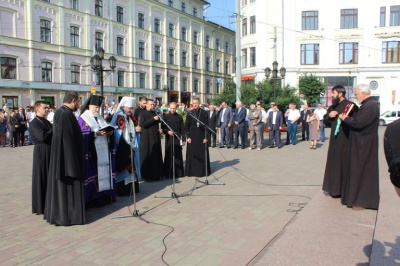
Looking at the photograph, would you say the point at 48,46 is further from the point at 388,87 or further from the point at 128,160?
the point at 388,87

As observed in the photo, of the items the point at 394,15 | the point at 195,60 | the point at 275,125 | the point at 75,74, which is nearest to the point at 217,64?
the point at 195,60

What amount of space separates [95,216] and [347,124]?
422 cm

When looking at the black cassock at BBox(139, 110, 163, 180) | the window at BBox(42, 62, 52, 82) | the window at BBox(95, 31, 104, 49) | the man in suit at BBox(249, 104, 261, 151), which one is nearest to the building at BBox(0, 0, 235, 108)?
the window at BBox(42, 62, 52, 82)

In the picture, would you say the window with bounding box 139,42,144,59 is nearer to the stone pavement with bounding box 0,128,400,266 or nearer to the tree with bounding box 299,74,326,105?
the tree with bounding box 299,74,326,105

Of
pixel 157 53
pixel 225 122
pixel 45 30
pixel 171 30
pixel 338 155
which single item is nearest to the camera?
pixel 338 155

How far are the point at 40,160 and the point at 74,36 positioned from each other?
32.0m

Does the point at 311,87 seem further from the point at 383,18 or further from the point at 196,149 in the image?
the point at 196,149

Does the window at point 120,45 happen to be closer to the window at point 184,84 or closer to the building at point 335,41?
the window at point 184,84

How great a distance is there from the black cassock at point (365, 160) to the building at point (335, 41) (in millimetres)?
34201

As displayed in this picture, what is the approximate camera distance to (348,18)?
129 ft

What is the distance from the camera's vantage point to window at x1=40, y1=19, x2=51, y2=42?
31.9m

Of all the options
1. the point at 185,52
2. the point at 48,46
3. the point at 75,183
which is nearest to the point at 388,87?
the point at 185,52

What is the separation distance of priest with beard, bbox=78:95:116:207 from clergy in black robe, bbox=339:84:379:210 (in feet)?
12.8

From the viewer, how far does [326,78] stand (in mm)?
39781
